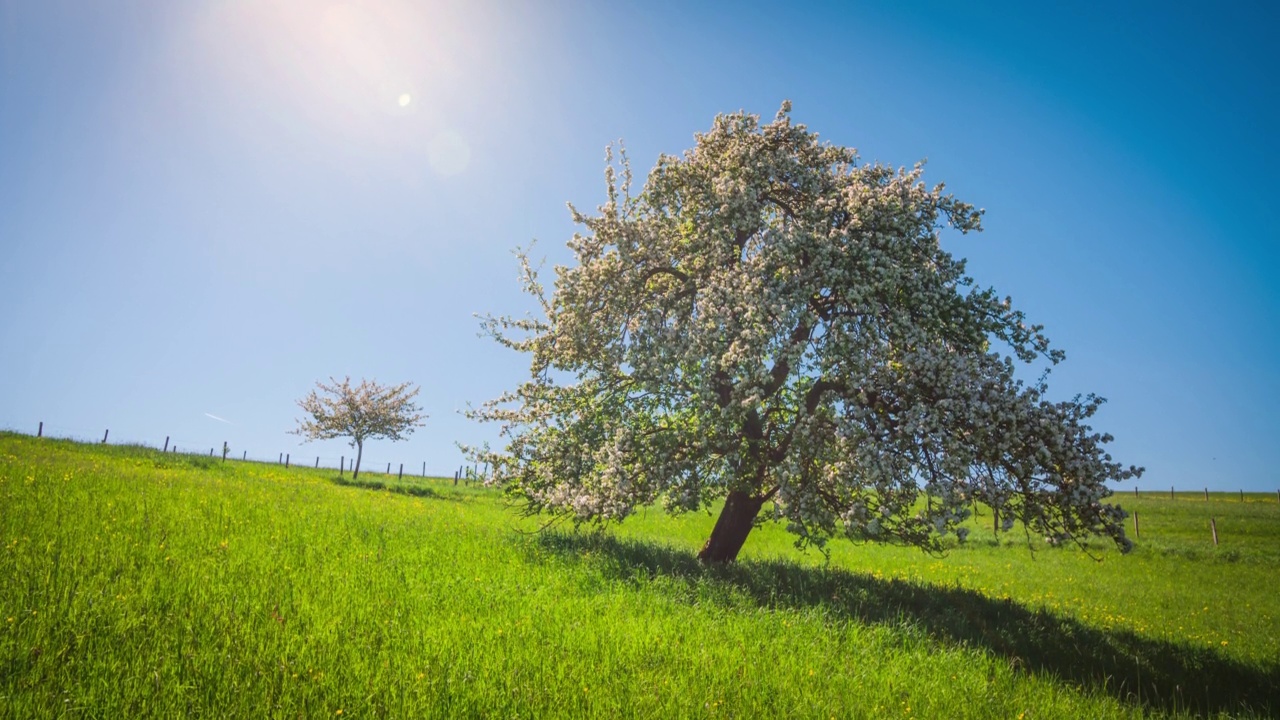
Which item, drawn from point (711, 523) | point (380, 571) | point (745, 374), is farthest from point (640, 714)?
point (711, 523)

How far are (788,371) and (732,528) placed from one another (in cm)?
515

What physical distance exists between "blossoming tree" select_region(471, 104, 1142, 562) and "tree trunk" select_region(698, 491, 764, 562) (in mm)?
54

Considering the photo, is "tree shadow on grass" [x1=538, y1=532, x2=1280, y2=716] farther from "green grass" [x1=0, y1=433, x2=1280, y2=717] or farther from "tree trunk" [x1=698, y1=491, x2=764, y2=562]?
"tree trunk" [x1=698, y1=491, x2=764, y2=562]

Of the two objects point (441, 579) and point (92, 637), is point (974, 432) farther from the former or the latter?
point (92, 637)

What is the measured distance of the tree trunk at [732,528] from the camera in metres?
16.4

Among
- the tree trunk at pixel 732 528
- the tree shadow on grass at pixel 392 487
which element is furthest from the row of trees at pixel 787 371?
the tree shadow on grass at pixel 392 487

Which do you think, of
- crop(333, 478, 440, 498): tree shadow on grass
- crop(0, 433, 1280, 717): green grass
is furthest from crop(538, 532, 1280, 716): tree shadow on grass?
crop(333, 478, 440, 498): tree shadow on grass

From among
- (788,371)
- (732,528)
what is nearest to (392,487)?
(732,528)

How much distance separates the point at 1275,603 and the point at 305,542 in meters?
32.6

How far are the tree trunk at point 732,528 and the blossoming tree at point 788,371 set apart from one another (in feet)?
0.18

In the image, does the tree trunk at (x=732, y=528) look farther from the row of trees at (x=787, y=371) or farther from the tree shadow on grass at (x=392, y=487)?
the tree shadow on grass at (x=392, y=487)

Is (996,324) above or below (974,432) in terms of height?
above

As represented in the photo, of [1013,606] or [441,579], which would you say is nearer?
[441,579]

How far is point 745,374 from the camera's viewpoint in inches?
504
